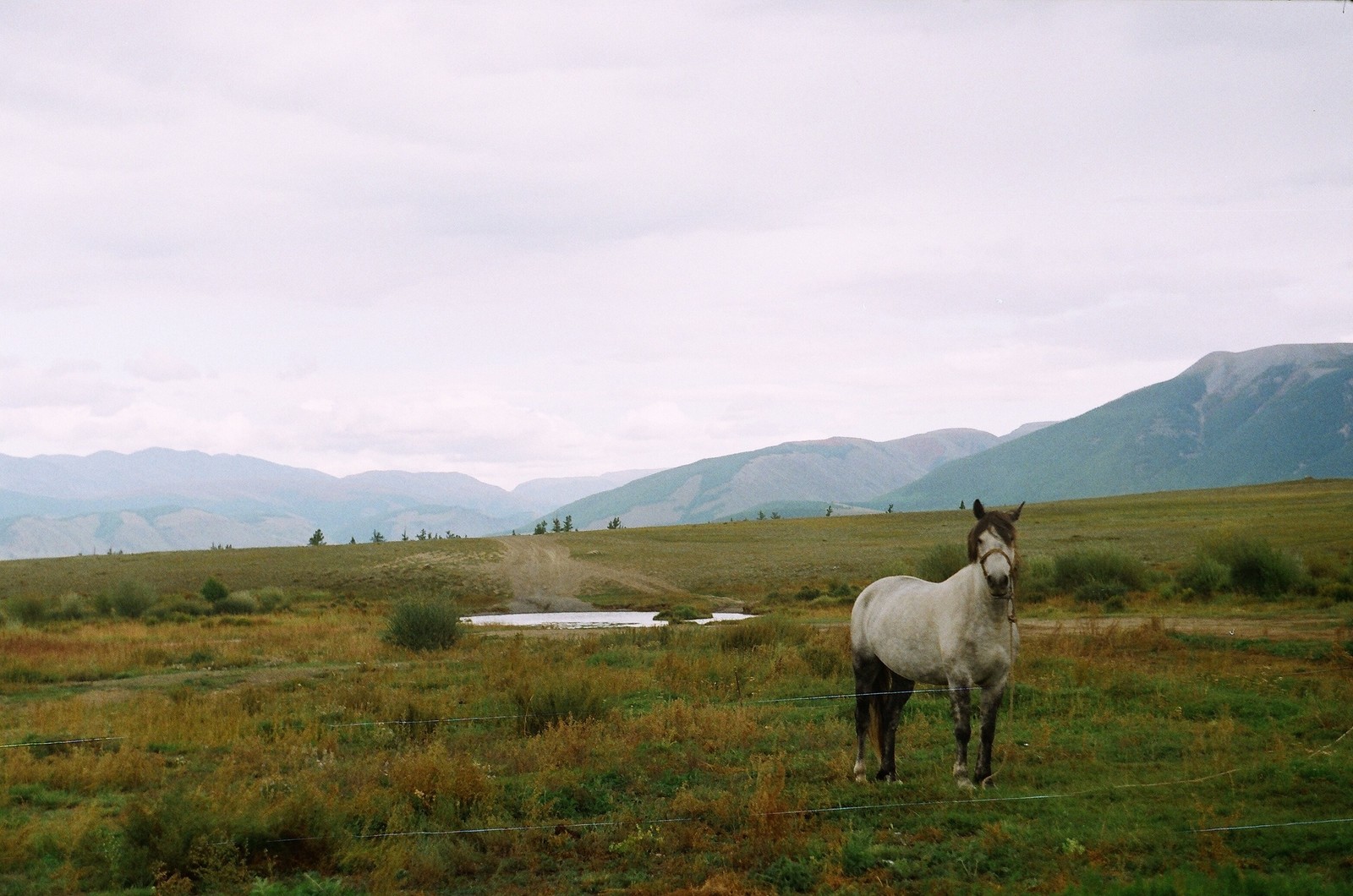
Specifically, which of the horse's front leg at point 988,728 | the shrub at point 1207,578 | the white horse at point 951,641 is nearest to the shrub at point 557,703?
the white horse at point 951,641

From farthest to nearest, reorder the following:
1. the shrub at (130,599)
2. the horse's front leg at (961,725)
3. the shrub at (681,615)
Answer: the shrub at (130,599) → the shrub at (681,615) → the horse's front leg at (961,725)

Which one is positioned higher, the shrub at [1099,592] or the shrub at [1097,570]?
the shrub at [1097,570]

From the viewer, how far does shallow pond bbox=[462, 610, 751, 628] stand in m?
35.6

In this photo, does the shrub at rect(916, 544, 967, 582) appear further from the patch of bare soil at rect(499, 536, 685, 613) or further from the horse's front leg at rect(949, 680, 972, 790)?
the horse's front leg at rect(949, 680, 972, 790)

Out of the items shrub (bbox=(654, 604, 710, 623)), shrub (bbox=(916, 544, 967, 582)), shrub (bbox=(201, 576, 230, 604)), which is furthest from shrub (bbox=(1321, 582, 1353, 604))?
shrub (bbox=(201, 576, 230, 604))

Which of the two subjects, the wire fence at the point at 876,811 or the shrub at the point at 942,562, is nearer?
the wire fence at the point at 876,811

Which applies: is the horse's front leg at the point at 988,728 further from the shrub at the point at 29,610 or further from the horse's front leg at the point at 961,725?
the shrub at the point at 29,610

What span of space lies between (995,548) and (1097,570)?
1125 inches

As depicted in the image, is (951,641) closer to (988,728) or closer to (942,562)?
(988,728)

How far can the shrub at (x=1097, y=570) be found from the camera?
111 feet

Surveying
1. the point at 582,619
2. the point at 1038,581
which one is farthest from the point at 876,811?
the point at 582,619

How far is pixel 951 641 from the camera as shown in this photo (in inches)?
358

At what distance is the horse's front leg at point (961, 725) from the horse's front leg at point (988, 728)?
14 cm

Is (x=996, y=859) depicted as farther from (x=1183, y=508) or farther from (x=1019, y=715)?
(x=1183, y=508)
